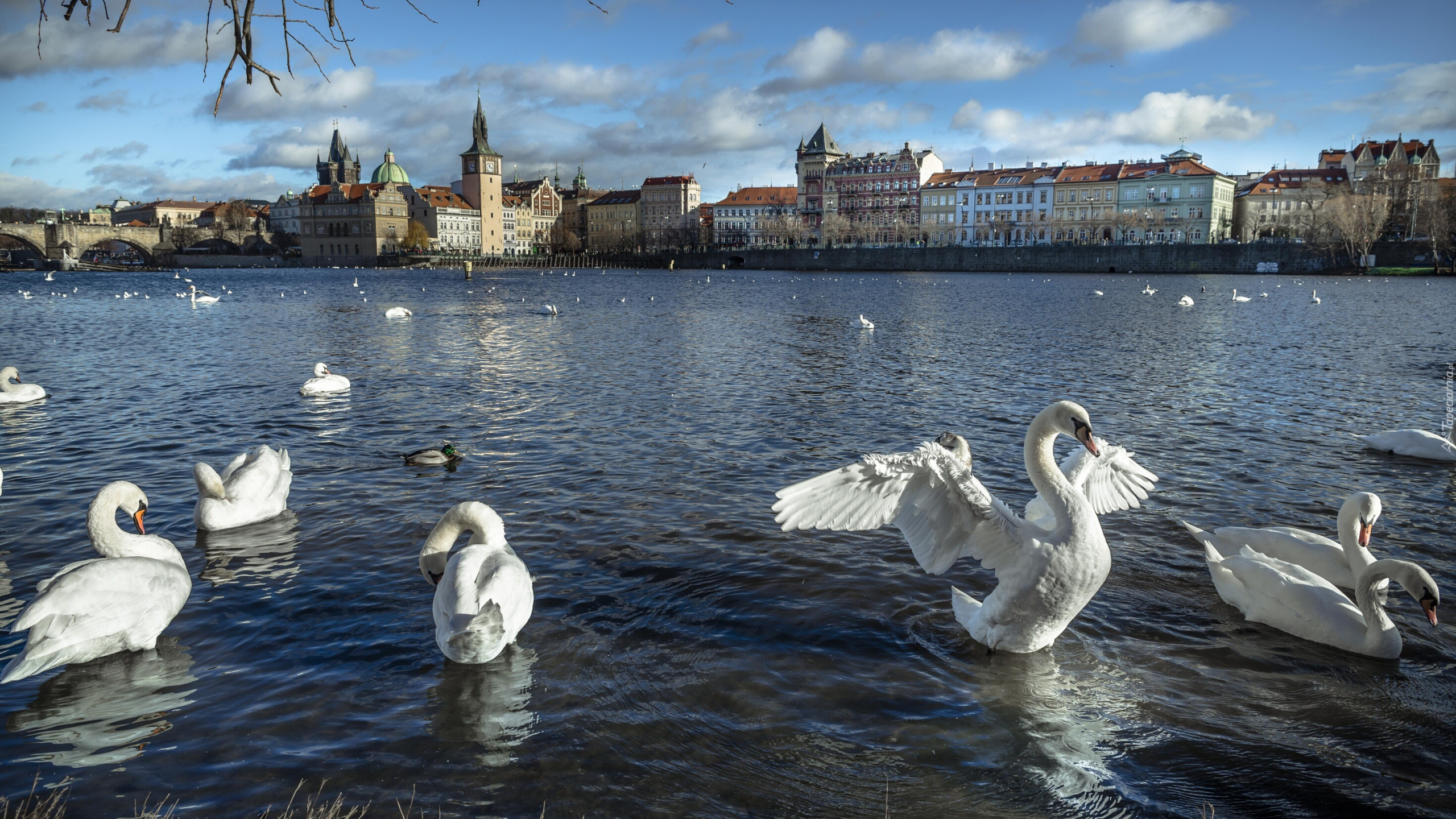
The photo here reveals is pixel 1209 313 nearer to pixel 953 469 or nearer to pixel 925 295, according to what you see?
pixel 925 295

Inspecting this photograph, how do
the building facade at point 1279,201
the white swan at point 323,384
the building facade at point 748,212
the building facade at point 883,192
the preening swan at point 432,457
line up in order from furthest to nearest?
the building facade at point 748,212, the building facade at point 883,192, the building facade at point 1279,201, the white swan at point 323,384, the preening swan at point 432,457

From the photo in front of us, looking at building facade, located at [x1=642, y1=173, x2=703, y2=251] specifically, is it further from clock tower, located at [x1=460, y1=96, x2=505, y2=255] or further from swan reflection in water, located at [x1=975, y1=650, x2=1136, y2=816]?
swan reflection in water, located at [x1=975, y1=650, x2=1136, y2=816]

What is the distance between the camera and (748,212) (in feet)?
470

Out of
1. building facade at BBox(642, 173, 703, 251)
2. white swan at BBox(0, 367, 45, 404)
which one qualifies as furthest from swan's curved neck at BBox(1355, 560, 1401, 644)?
building facade at BBox(642, 173, 703, 251)

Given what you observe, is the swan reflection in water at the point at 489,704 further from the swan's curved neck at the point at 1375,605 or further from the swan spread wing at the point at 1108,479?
the swan's curved neck at the point at 1375,605

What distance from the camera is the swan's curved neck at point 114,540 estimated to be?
18.4 feet

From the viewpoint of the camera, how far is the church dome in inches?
5728

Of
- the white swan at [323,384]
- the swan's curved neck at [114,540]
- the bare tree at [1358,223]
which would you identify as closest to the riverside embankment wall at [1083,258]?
the bare tree at [1358,223]

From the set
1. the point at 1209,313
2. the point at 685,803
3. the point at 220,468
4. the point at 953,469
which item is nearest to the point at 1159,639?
the point at 953,469

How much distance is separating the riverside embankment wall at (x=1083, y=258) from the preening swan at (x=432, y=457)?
→ 89.3 m

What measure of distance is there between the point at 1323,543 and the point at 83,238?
140890mm

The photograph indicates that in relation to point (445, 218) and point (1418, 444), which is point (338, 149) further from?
point (1418, 444)

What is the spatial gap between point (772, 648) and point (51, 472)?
27.7ft

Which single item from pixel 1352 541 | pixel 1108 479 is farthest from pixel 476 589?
pixel 1352 541
